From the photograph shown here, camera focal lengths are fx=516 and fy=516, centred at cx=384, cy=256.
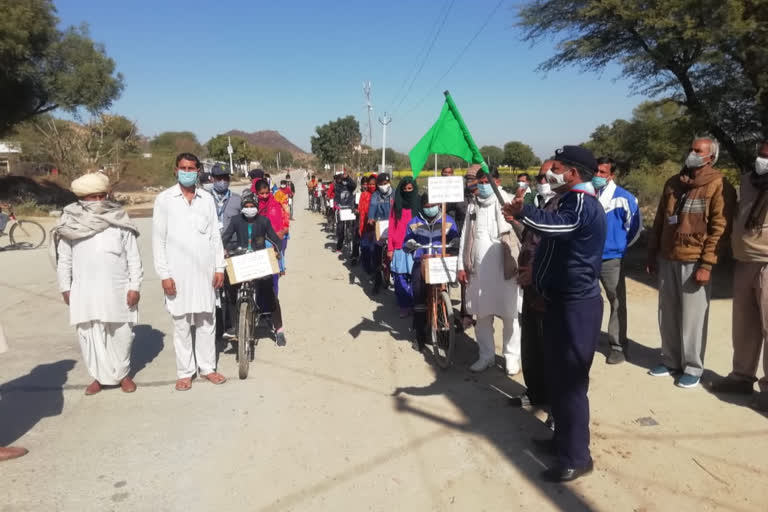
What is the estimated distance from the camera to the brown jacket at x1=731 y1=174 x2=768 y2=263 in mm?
4047

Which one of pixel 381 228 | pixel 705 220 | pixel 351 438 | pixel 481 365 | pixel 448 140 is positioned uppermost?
pixel 448 140

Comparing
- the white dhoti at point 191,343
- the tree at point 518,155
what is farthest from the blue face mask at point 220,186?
the tree at point 518,155

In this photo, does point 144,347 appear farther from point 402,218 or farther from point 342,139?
point 342,139

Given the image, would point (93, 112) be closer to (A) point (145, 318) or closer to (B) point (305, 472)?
(A) point (145, 318)

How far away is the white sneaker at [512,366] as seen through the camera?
15.8 ft

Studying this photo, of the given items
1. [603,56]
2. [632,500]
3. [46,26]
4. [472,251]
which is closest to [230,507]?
[632,500]

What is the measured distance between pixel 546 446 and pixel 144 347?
4454 millimetres

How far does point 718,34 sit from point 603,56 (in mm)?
2121

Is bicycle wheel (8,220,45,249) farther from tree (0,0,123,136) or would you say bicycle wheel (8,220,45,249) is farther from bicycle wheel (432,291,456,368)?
bicycle wheel (432,291,456,368)

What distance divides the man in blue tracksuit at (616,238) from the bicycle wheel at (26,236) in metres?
13.6

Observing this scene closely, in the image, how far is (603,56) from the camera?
29.7 feet

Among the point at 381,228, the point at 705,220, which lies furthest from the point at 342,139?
the point at 705,220

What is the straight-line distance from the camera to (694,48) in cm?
793

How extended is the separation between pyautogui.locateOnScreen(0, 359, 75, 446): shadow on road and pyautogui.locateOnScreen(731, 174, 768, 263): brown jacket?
226 inches
